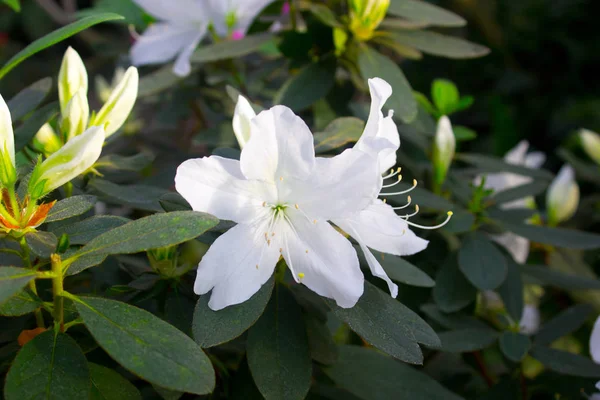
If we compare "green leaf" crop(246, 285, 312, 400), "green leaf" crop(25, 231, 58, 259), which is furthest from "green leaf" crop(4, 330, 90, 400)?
"green leaf" crop(246, 285, 312, 400)

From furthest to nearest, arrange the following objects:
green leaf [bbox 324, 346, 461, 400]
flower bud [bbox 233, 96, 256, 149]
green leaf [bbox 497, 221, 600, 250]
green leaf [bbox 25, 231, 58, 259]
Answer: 1. green leaf [bbox 497, 221, 600, 250]
2. green leaf [bbox 324, 346, 461, 400]
3. flower bud [bbox 233, 96, 256, 149]
4. green leaf [bbox 25, 231, 58, 259]

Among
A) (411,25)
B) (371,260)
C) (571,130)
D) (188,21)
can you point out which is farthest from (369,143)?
(571,130)

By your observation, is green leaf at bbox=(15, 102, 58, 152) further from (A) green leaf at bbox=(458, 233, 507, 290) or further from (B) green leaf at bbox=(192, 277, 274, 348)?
(A) green leaf at bbox=(458, 233, 507, 290)

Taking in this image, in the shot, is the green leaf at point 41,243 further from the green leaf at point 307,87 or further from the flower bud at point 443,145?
the flower bud at point 443,145

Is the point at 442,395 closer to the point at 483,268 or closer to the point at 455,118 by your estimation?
the point at 483,268

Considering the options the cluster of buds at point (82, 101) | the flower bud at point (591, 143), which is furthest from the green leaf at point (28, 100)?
the flower bud at point (591, 143)

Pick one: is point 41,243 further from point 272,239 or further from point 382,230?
point 382,230
